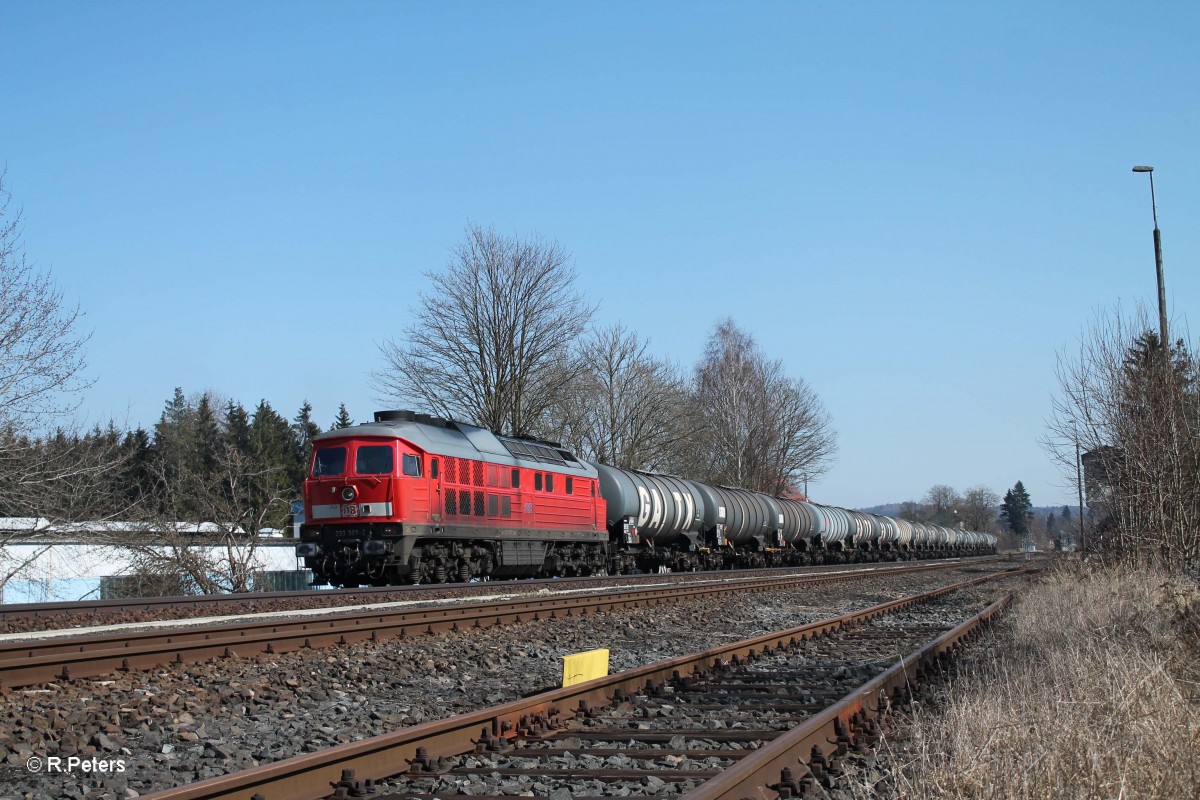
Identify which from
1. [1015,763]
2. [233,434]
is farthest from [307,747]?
[233,434]

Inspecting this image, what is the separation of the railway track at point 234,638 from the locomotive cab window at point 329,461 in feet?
20.5

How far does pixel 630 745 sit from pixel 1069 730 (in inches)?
96.2

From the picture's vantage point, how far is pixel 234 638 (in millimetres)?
10398

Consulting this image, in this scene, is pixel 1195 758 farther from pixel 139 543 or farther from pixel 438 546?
pixel 139 543

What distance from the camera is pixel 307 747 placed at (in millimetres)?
6320

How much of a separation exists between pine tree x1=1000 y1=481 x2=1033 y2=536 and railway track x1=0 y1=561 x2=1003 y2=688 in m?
161

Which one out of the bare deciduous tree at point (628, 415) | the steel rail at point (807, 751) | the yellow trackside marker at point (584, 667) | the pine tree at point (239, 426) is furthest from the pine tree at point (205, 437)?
the steel rail at point (807, 751)

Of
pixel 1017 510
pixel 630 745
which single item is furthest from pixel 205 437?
pixel 1017 510

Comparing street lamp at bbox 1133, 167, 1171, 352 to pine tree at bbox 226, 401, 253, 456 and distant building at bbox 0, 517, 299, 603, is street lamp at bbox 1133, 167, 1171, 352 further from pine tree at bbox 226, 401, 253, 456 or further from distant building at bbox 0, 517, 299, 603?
pine tree at bbox 226, 401, 253, 456

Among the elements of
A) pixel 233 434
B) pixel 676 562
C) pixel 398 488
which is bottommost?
pixel 676 562

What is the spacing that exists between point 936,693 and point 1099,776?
392cm

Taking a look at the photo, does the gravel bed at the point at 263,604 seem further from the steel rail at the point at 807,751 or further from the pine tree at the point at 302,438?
the pine tree at the point at 302,438

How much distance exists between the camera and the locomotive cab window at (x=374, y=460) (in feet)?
64.6

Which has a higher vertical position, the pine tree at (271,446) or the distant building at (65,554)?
the pine tree at (271,446)
